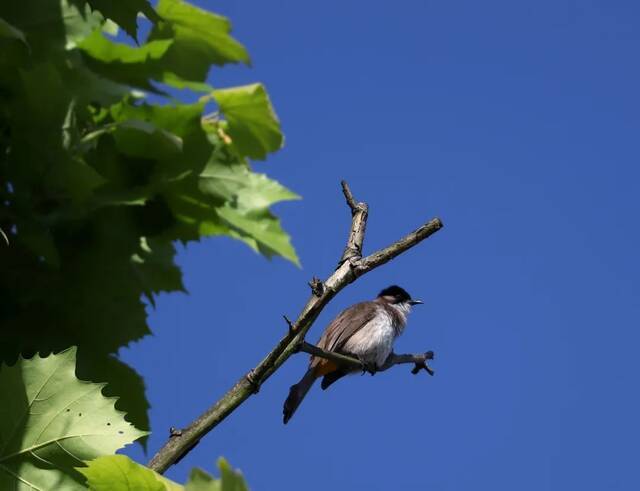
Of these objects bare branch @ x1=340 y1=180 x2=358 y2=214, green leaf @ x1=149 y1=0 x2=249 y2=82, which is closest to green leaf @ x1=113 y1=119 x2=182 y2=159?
green leaf @ x1=149 y1=0 x2=249 y2=82

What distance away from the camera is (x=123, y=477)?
2.09 m

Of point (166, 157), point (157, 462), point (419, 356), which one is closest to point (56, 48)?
point (166, 157)

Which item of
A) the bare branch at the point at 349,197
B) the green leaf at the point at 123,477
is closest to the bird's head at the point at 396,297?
the bare branch at the point at 349,197

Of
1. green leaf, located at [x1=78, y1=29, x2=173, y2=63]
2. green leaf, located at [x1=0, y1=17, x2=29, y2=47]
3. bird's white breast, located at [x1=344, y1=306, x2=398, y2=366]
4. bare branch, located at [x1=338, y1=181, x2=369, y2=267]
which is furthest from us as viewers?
bird's white breast, located at [x1=344, y1=306, x2=398, y2=366]

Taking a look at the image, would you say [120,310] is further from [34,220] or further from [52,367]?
[52,367]

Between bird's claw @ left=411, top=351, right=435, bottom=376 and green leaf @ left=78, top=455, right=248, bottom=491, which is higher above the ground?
bird's claw @ left=411, top=351, right=435, bottom=376

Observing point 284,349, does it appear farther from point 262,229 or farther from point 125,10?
point 262,229

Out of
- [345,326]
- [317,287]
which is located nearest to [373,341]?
[345,326]

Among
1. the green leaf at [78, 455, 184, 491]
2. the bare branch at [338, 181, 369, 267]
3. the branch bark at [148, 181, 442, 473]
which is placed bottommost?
the green leaf at [78, 455, 184, 491]

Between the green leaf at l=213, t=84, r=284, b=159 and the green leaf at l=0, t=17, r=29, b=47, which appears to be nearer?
the green leaf at l=0, t=17, r=29, b=47

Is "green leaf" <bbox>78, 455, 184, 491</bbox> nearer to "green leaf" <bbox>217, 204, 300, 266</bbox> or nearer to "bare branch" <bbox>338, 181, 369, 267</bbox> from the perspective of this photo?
"bare branch" <bbox>338, 181, 369, 267</bbox>

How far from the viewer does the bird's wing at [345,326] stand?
35.3ft

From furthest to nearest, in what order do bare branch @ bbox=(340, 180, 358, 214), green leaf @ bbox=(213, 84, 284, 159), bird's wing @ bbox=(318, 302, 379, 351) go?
1. bird's wing @ bbox=(318, 302, 379, 351)
2. green leaf @ bbox=(213, 84, 284, 159)
3. bare branch @ bbox=(340, 180, 358, 214)

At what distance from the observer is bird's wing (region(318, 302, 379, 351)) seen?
1077cm
